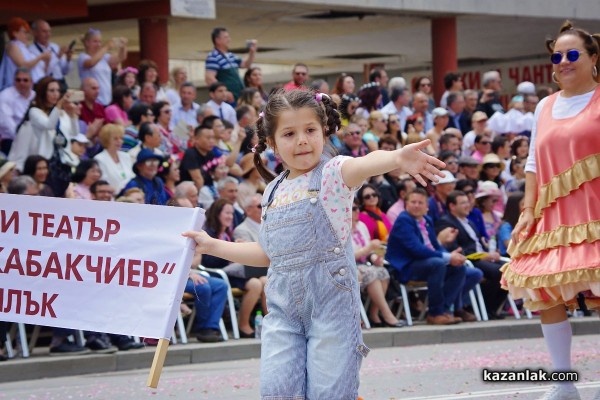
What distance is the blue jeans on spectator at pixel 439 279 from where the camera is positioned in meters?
14.3

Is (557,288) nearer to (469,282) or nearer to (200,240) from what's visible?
(200,240)

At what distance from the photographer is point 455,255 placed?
14461mm

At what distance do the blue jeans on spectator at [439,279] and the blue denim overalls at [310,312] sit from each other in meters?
8.88

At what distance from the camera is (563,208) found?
743 cm

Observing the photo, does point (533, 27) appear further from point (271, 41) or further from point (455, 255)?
point (455, 255)

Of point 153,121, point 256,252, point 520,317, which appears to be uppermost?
point 153,121

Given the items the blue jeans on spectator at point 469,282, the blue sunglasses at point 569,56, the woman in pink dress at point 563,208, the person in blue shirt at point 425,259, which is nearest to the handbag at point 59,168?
the person in blue shirt at point 425,259

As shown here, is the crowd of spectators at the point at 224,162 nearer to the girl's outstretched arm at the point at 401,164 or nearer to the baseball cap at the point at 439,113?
the baseball cap at the point at 439,113

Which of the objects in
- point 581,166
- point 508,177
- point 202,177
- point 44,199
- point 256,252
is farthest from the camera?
point 508,177

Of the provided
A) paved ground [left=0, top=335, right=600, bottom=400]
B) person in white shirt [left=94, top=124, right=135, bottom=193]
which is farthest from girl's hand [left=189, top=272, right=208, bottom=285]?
person in white shirt [left=94, top=124, right=135, bottom=193]

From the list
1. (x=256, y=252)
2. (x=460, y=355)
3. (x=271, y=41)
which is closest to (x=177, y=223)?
(x=256, y=252)

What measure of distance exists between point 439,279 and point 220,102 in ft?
13.8

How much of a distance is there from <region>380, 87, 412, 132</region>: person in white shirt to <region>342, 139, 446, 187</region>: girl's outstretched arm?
12.9m

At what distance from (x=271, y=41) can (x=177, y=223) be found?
21441 millimetres
